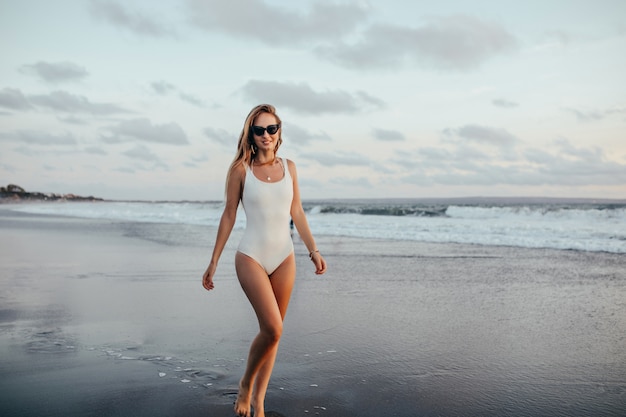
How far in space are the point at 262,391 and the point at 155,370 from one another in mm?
1191

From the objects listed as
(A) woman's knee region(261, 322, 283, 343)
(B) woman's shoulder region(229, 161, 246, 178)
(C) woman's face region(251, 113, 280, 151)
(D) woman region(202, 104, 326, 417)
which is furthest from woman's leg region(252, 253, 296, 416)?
(C) woman's face region(251, 113, 280, 151)

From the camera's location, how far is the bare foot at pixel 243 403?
3494mm

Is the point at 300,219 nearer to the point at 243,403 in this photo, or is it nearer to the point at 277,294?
the point at 277,294

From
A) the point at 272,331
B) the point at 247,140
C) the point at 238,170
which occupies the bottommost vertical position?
the point at 272,331

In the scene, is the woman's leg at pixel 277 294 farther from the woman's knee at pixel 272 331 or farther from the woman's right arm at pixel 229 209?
the woman's right arm at pixel 229 209

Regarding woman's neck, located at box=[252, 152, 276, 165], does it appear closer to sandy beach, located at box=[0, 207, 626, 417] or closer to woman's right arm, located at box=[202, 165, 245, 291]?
woman's right arm, located at box=[202, 165, 245, 291]

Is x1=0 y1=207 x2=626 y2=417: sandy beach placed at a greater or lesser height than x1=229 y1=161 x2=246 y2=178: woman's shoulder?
lesser

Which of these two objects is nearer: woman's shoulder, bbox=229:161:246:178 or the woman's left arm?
woman's shoulder, bbox=229:161:246:178

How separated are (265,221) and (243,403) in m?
1.18

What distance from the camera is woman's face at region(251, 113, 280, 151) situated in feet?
11.7

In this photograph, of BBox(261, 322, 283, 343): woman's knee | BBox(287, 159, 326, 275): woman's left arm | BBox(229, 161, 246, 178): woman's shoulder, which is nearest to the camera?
BBox(261, 322, 283, 343): woman's knee

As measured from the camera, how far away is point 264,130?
3572 mm

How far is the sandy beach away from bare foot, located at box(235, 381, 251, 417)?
0.09 m

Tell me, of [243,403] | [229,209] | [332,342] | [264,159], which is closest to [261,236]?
[229,209]
